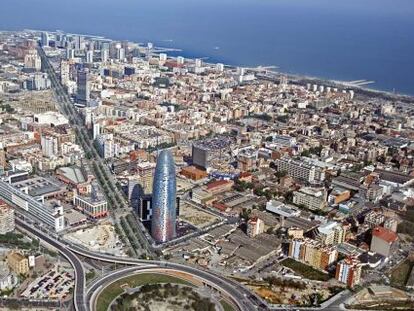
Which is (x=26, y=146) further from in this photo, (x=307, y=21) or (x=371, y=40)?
(x=307, y=21)

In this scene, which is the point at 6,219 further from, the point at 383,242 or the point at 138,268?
the point at 383,242

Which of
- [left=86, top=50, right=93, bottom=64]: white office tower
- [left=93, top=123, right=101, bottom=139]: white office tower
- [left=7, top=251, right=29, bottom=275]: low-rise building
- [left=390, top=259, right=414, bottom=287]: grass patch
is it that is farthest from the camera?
[left=86, top=50, right=93, bottom=64]: white office tower

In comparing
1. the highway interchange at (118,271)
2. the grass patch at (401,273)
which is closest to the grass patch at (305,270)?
the highway interchange at (118,271)

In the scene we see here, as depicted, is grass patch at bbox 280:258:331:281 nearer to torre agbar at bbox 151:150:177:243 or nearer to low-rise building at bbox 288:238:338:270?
low-rise building at bbox 288:238:338:270

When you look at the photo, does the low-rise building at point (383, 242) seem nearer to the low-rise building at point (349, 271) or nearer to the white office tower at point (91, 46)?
the low-rise building at point (349, 271)

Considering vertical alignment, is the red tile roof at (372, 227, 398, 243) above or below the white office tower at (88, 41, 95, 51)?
below

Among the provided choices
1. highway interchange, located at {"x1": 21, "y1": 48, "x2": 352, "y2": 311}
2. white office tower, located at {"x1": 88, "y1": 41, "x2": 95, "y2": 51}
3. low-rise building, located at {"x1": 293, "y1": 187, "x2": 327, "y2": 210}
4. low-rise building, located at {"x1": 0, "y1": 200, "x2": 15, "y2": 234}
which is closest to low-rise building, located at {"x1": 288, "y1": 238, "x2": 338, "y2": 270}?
highway interchange, located at {"x1": 21, "y1": 48, "x2": 352, "y2": 311}

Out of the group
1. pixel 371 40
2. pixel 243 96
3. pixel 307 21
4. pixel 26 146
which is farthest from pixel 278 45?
pixel 26 146
